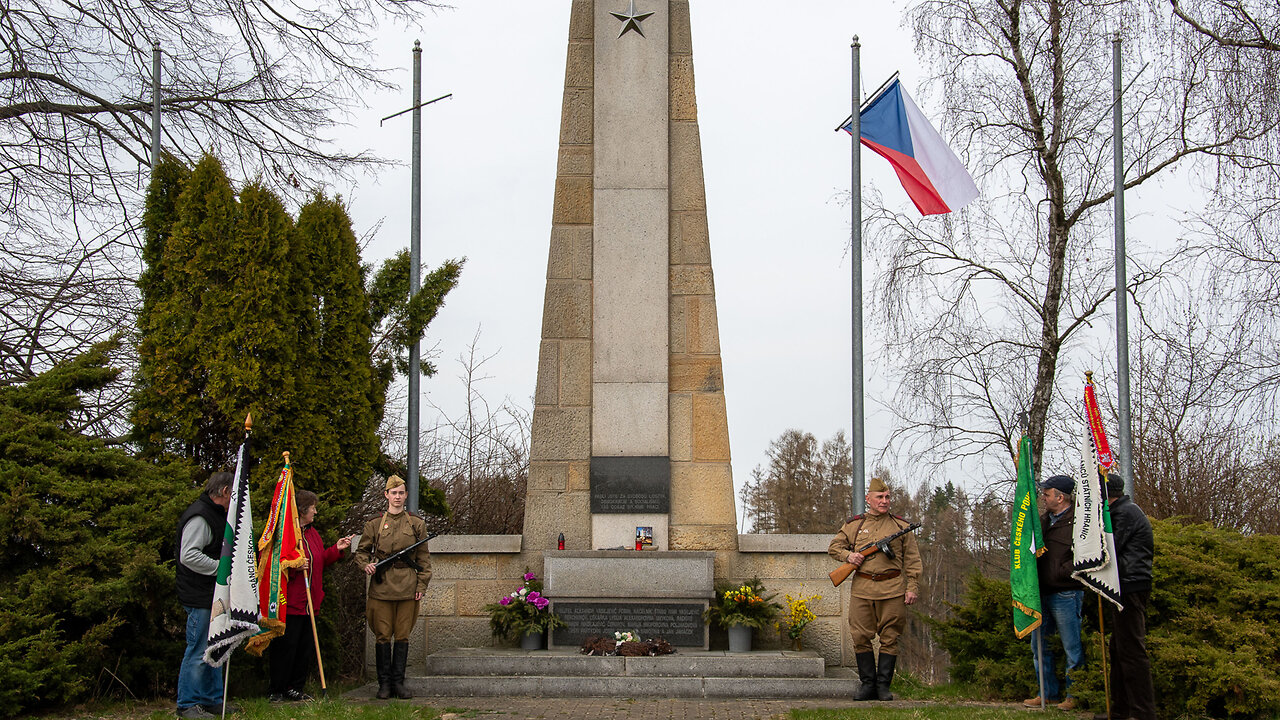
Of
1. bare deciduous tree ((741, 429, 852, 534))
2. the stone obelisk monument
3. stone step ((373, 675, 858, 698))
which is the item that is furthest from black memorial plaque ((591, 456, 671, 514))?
bare deciduous tree ((741, 429, 852, 534))

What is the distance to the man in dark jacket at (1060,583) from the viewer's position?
803 cm

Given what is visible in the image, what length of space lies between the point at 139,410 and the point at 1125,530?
311 inches

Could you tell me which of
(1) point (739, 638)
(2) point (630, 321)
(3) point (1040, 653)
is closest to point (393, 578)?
(1) point (739, 638)

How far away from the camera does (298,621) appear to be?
8.53 m

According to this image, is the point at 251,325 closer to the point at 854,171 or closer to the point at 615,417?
the point at 615,417

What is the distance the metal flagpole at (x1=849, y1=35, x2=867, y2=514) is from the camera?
36.6ft

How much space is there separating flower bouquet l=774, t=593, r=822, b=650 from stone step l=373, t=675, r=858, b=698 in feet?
3.33

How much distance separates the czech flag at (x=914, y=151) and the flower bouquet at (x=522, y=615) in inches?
236

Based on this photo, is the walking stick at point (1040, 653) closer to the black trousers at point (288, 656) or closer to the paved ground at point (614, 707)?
the paved ground at point (614, 707)

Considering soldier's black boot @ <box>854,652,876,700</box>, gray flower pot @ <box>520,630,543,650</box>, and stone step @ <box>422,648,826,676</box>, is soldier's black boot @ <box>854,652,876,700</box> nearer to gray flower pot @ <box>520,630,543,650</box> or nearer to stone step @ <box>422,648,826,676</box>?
stone step @ <box>422,648,826,676</box>

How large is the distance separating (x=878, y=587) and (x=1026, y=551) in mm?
1190

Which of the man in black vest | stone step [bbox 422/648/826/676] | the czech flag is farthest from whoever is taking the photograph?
the czech flag

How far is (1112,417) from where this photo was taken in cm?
1716

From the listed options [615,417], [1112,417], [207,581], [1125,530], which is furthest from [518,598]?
[1112,417]
